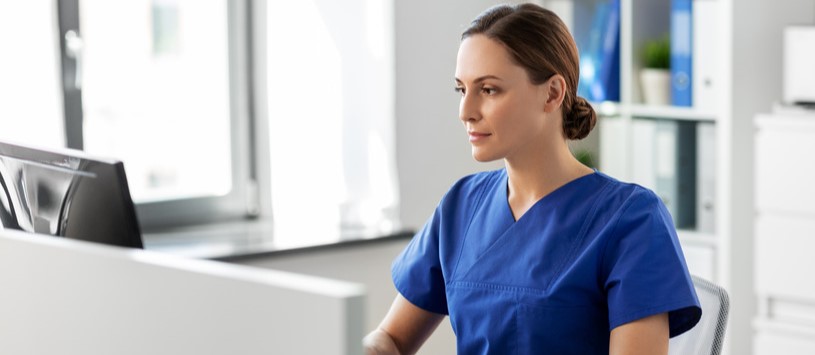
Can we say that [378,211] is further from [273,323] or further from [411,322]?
[273,323]

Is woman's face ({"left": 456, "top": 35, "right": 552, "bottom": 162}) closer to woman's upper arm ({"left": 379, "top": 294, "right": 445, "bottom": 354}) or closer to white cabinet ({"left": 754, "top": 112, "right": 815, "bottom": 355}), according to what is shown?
woman's upper arm ({"left": 379, "top": 294, "right": 445, "bottom": 354})

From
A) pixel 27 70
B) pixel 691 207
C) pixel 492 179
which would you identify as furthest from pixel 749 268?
pixel 27 70

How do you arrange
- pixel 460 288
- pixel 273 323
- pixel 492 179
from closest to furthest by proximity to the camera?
pixel 273 323 → pixel 460 288 → pixel 492 179

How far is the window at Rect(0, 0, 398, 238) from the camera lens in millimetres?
3164

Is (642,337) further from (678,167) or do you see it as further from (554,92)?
(678,167)

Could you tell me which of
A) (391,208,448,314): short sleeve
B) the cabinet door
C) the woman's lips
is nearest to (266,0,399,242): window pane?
the cabinet door

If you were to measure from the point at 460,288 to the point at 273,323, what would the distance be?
0.76 meters

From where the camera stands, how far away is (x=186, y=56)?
3289 mm

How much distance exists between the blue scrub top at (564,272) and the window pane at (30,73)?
1.55 metres

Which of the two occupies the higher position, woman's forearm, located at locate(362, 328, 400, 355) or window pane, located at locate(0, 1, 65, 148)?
window pane, located at locate(0, 1, 65, 148)

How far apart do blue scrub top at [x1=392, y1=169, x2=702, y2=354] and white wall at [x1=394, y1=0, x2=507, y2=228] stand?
4.79 ft

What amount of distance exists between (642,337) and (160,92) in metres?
2.04

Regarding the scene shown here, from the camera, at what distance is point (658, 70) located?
3365 mm

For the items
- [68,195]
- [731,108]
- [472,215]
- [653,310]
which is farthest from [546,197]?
[731,108]
